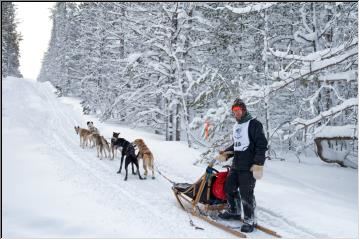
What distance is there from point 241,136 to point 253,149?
29 cm

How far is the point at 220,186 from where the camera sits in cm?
720

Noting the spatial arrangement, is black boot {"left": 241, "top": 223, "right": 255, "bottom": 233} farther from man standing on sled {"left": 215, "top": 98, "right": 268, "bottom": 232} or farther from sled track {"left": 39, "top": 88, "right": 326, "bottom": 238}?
sled track {"left": 39, "top": 88, "right": 326, "bottom": 238}

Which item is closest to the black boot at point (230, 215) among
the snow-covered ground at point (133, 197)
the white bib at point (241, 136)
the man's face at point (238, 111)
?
the snow-covered ground at point (133, 197)

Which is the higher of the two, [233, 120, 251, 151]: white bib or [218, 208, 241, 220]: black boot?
[233, 120, 251, 151]: white bib

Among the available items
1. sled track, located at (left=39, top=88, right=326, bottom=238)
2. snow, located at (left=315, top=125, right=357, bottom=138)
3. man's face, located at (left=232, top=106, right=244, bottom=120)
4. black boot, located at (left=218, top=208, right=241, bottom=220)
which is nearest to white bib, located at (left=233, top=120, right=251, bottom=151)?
man's face, located at (left=232, top=106, right=244, bottom=120)

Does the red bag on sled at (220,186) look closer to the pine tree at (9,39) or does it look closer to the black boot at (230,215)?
the black boot at (230,215)

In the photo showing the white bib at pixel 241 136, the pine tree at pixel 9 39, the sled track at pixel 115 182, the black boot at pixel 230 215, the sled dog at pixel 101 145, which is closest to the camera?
the white bib at pixel 241 136

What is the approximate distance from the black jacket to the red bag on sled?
0.62 meters

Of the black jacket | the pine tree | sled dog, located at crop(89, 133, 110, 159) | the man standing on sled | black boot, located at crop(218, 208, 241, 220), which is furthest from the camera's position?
the pine tree

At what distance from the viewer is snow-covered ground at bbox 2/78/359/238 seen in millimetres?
6508

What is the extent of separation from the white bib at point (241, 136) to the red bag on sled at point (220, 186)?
0.75 metres

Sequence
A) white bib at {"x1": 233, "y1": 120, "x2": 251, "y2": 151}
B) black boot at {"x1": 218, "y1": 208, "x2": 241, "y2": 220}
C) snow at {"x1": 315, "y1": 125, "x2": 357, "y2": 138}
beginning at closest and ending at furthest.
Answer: white bib at {"x1": 233, "y1": 120, "x2": 251, "y2": 151}
black boot at {"x1": 218, "y1": 208, "x2": 241, "y2": 220}
snow at {"x1": 315, "y1": 125, "x2": 357, "y2": 138}

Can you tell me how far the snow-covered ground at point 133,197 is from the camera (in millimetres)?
6508

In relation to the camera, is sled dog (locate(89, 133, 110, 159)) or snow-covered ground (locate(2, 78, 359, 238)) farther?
sled dog (locate(89, 133, 110, 159))
